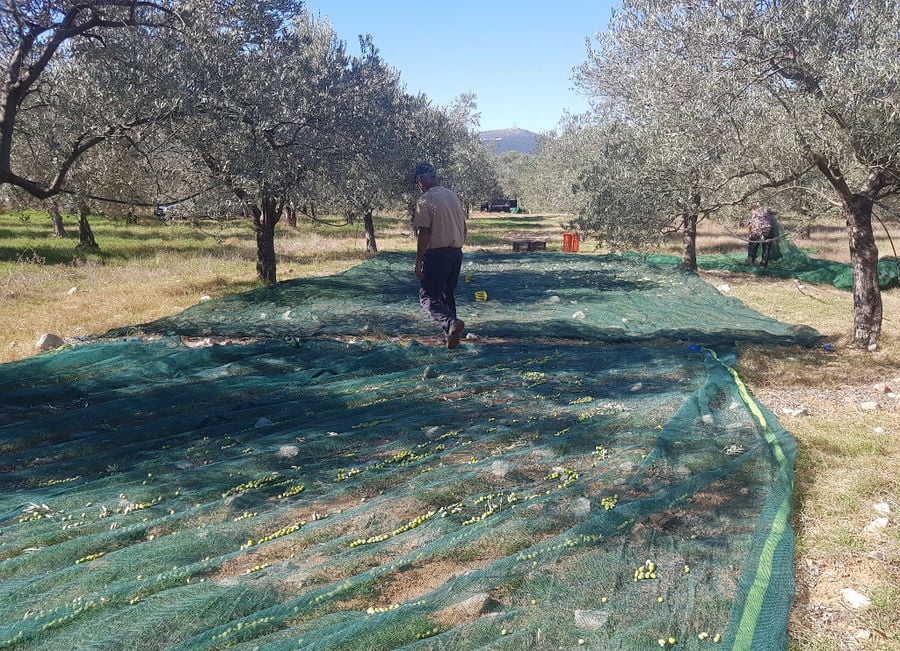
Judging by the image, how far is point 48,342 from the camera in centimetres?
940

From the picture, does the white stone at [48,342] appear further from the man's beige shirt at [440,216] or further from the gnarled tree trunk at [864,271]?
the gnarled tree trunk at [864,271]

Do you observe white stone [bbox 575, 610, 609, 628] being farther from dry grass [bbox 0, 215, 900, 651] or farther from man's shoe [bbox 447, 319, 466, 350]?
man's shoe [bbox 447, 319, 466, 350]

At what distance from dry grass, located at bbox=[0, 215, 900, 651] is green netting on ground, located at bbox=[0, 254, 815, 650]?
0.98 feet

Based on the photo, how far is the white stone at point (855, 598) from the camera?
10.8ft

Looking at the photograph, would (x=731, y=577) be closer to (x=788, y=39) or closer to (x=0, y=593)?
(x=0, y=593)

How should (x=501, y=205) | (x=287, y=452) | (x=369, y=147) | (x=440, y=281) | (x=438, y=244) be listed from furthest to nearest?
1. (x=501, y=205)
2. (x=369, y=147)
3. (x=440, y=281)
4. (x=438, y=244)
5. (x=287, y=452)

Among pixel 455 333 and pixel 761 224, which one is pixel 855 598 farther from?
pixel 761 224

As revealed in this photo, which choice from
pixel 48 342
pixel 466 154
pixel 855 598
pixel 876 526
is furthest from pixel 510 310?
pixel 466 154

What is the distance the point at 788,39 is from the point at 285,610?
828 cm

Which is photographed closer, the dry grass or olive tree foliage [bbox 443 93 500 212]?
the dry grass

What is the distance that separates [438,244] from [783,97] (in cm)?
481

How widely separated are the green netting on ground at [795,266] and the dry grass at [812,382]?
2.39 ft

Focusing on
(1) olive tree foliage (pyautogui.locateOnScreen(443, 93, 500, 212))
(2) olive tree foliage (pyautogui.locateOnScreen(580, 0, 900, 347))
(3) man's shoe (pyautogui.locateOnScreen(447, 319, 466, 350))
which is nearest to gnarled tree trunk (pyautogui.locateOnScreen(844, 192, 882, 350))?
(2) olive tree foliage (pyautogui.locateOnScreen(580, 0, 900, 347))

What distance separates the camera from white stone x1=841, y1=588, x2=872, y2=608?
10.8 feet
